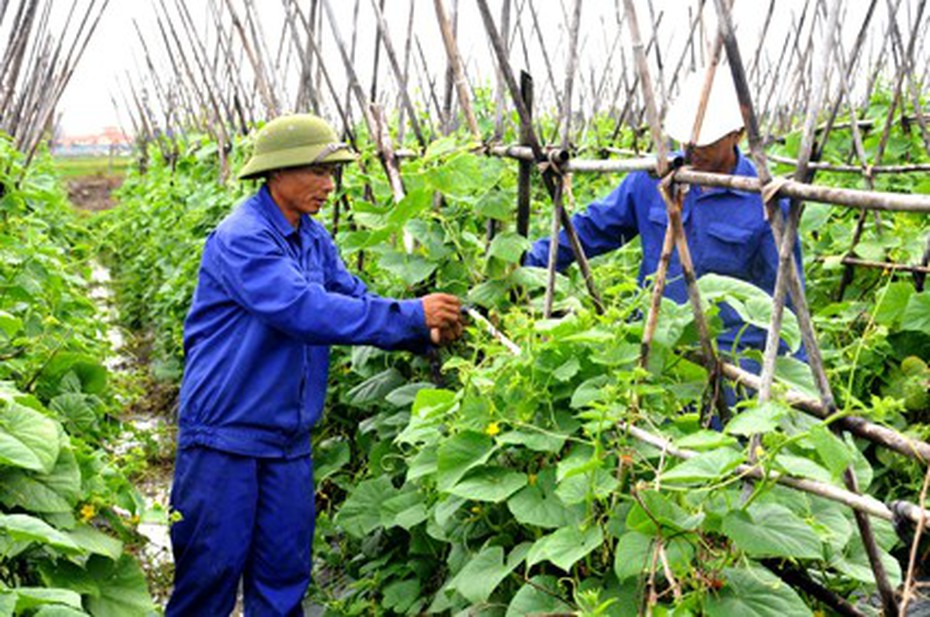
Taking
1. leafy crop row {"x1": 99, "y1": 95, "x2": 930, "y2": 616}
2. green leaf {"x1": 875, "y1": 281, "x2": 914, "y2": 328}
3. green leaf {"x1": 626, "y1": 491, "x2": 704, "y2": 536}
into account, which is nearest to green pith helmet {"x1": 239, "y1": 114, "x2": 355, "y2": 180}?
leafy crop row {"x1": 99, "y1": 95, "x2": 930, "y2": 616}

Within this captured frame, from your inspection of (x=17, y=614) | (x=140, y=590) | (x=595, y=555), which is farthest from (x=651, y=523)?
(x=140, y=590)

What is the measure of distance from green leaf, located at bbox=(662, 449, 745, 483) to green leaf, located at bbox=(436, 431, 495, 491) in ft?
1.95

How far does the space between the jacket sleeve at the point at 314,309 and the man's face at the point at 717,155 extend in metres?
0.85

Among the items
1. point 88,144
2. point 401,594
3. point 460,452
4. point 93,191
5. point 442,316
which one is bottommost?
point 88,144

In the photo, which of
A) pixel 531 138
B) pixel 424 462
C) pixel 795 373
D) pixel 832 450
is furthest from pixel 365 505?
pixel 832 450

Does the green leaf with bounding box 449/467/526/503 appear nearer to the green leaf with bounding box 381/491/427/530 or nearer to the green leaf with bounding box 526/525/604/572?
the green leaf with bounding box 526/525/604/572

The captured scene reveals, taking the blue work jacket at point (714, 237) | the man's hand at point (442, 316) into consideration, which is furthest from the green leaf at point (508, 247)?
the blue work jacket at point (714, 237)

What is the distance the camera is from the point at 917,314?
3.36 metres

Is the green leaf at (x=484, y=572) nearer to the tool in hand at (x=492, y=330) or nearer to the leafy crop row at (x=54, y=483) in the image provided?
the tool in hand at (x=492, y=330)

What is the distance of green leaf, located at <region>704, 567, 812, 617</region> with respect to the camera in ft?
5.73

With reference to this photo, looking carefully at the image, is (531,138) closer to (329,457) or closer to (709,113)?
(709,113)

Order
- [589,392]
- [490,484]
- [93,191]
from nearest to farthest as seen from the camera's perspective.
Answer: [589,392], [490,484], [93,191]

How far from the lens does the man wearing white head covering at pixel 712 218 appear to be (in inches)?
117

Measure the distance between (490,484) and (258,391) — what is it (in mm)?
1157
